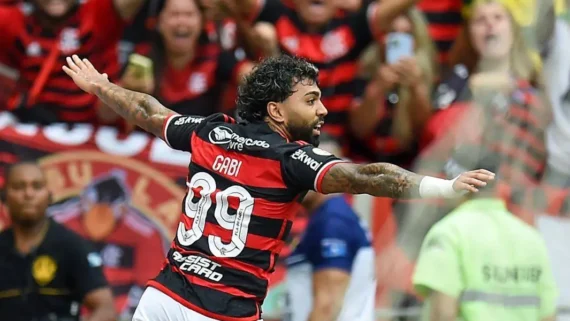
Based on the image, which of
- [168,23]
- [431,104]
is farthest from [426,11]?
[168,23]

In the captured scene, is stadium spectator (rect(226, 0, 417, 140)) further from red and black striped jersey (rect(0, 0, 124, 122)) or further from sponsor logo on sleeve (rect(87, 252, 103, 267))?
sponsor logo on sleeve (rect(87, 252, 103, 267))

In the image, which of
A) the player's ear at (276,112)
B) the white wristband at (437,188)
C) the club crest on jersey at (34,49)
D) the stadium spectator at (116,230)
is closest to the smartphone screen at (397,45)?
the stadium spectator at (116,230)

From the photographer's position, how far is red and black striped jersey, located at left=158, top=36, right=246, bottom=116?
322 inches

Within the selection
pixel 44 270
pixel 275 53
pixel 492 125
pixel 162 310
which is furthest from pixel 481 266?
pixel 44 270

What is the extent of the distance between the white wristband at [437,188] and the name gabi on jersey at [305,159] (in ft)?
1.60

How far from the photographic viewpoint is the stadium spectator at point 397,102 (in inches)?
313

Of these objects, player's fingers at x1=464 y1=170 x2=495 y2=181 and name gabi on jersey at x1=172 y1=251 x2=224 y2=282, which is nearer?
player's fingers at x1=464 y1=170 x2=495 y2=181

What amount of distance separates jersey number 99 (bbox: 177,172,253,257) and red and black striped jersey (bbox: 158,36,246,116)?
273cm

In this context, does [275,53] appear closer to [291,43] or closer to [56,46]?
[291,43]

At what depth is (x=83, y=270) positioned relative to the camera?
7332mm

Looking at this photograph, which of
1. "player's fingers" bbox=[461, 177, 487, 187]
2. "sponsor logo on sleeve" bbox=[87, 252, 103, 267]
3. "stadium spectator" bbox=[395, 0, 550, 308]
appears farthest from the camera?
"sponsor logo on sleeve" bbox=[87, 252, 103, 267]

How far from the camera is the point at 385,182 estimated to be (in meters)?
4.93

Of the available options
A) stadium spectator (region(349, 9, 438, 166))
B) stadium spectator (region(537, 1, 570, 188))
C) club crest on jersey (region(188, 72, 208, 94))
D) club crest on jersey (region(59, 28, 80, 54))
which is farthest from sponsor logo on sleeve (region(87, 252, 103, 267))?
A: stadium spectator (region(537, 1, 570, 188))

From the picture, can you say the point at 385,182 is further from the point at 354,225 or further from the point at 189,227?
the point at 354,225
